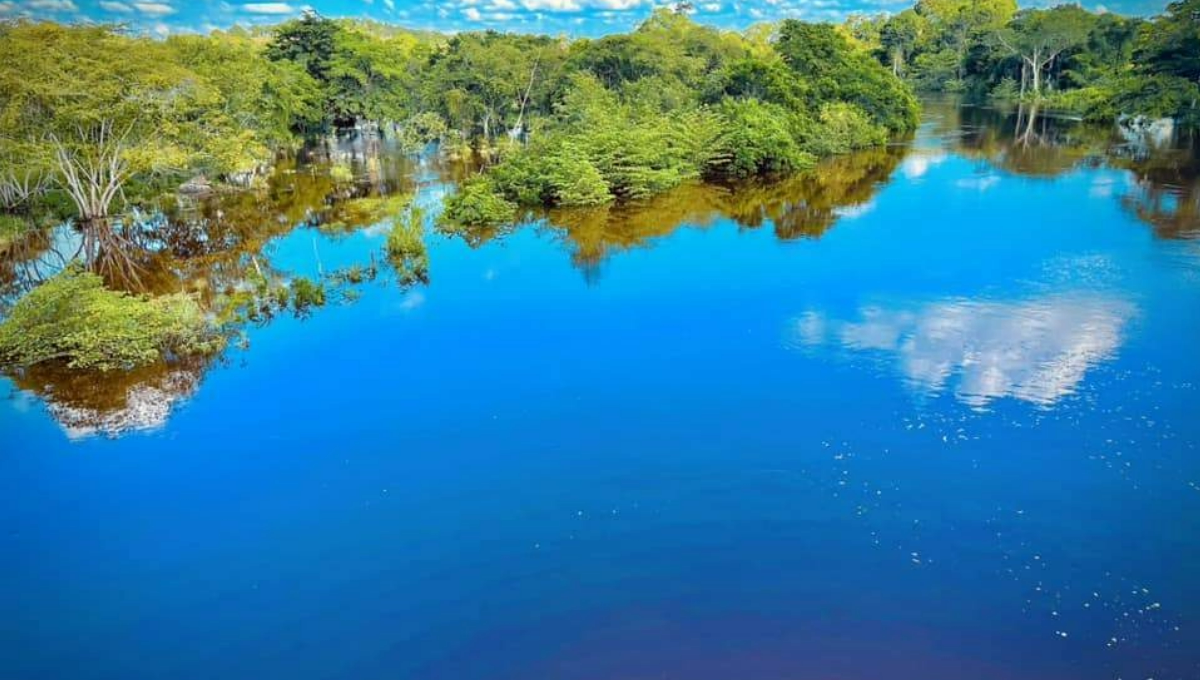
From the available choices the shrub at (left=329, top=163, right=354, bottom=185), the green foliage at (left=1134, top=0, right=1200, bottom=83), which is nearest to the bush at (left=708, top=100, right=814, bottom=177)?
the shrub at (left=329, top=163, right=354, bottom=185)

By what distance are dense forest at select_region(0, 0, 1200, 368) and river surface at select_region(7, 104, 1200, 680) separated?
2.38 m

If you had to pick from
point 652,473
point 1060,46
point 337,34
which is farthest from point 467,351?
point 1060,46

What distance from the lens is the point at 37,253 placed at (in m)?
20.7

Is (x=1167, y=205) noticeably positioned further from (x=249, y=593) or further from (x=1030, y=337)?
(x=249, y=593)

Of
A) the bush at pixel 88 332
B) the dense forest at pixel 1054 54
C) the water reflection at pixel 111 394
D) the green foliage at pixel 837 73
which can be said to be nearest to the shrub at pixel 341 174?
the bush at pixel 88 332

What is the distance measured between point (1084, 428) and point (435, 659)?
333 inches

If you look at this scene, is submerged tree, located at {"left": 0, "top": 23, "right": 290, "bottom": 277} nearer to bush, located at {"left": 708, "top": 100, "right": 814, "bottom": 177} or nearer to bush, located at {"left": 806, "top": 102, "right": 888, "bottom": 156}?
bush, located at {"left": 708, "top": 100, "right": 814, "bottom": 177}

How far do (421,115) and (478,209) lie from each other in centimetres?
1913

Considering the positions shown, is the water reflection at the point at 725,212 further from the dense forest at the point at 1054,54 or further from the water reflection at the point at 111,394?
the dense forest at the point at 1054,54

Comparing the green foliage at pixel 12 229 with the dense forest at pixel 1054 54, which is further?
the dense forest at pixel 1054 54

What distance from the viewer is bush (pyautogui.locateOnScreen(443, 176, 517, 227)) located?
76.0 ft

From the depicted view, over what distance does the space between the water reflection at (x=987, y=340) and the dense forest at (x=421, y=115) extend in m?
10.2

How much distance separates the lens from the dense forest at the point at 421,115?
17766mm

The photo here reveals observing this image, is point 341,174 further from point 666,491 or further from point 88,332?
point 666,491
